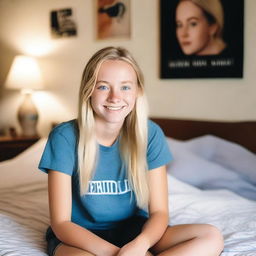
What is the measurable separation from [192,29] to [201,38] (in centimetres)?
9

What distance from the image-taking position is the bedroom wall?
263cm

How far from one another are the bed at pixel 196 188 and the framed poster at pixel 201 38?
0.34 meters

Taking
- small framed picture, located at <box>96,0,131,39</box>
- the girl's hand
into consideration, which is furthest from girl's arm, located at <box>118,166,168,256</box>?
small framed picture, located at <box>96,0,131,39</box>

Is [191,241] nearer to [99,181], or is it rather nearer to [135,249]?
[135,249]

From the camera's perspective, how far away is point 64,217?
1333 mm

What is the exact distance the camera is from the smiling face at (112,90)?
1.38 meters

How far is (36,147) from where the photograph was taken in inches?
107

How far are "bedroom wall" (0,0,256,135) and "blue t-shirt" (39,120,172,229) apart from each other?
1.32 m

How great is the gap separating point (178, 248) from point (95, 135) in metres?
0.47

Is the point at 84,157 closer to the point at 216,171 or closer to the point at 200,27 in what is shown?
the point at 216,171

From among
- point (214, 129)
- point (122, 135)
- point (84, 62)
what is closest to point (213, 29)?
point (214, 129)

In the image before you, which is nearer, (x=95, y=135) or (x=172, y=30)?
(x=95, y=135)

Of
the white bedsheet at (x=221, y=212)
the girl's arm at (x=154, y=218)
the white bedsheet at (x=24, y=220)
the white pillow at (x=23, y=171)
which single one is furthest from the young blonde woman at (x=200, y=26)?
the girl's arm at (x=154, y=218)

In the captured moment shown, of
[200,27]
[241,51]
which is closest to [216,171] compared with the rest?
[241,51]
